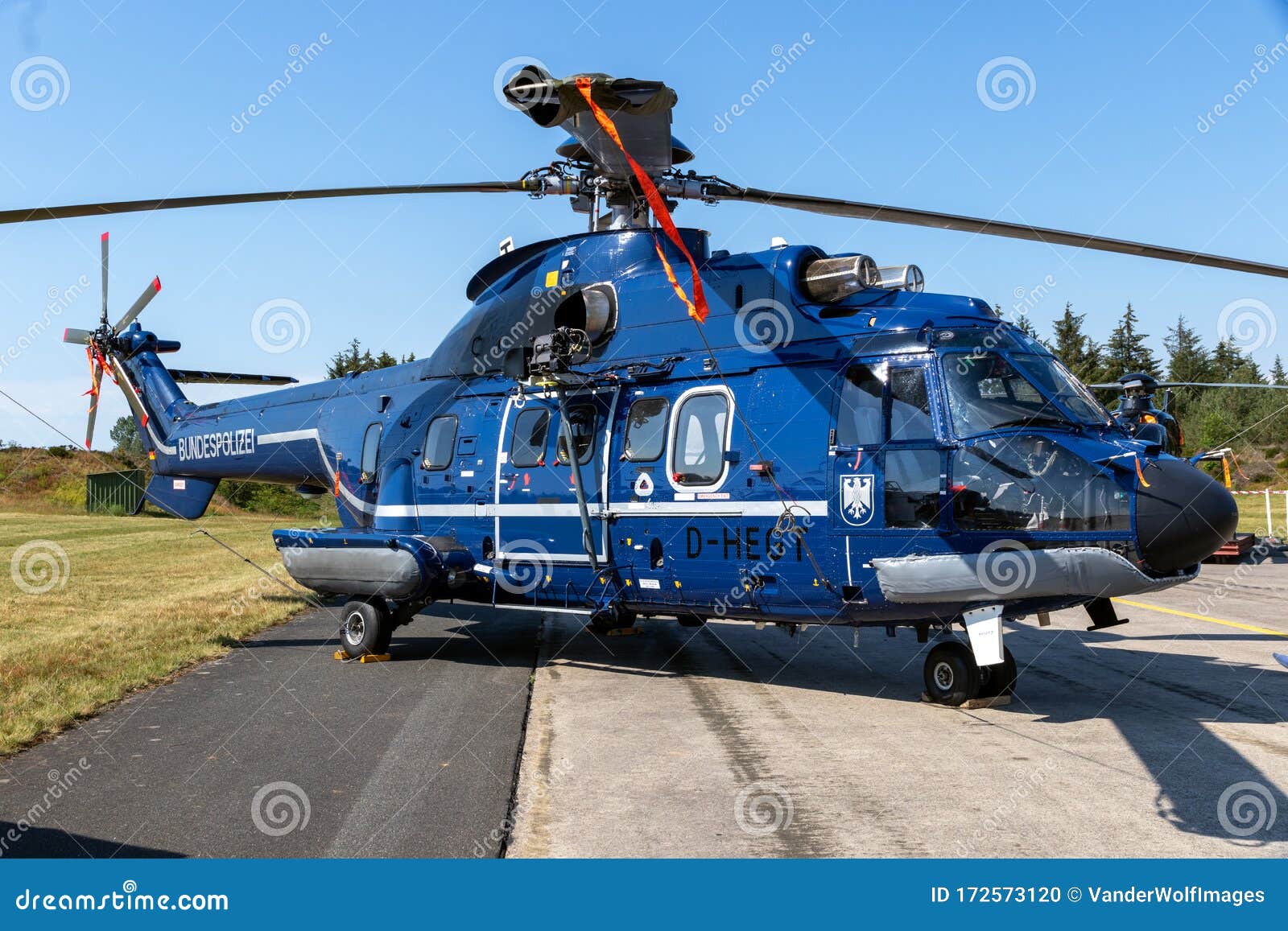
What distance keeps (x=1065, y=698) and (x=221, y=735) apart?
23.4ft

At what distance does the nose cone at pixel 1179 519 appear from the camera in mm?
7297

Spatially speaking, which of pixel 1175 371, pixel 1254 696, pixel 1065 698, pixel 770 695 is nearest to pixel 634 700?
pixel 770 695

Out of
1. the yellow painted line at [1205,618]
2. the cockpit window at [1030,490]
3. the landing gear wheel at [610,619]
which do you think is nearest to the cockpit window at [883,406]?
the cockpit window at [1030,490]

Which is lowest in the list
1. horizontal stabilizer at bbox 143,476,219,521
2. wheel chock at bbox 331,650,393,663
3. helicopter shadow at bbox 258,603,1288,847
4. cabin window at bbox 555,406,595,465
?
helicopter shadow at bbox 258,603,1288,847

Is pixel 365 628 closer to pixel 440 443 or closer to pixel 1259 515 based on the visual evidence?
pixel 440 443

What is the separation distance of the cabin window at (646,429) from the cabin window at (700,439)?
17 cm

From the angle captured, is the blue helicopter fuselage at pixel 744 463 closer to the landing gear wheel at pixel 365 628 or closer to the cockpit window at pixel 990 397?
the cockpit window at pixel 990 397

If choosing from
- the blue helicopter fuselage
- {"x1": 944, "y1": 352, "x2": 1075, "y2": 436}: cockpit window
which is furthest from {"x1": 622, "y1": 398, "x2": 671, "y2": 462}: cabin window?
{"x1": 944, "y1": 352, "x2": 1075, "y2": 436}: cockpit window

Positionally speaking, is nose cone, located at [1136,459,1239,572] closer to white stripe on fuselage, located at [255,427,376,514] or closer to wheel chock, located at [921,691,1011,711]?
wheel chock, located at [921,691,1011,711]

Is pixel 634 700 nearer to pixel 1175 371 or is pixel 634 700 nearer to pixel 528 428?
pixel 528 428

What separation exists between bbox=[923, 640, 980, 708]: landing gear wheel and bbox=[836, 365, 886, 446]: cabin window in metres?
2.01

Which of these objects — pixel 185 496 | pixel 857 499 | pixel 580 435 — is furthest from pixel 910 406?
Answer: pixel 185 496

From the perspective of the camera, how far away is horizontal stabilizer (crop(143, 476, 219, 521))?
16766mm

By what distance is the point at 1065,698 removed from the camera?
29.5 ft
